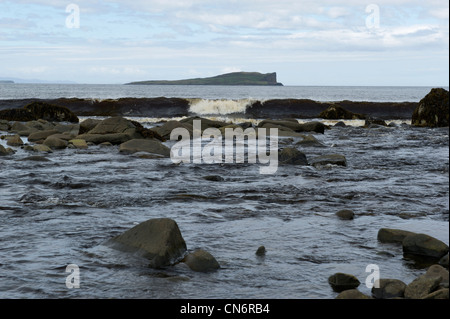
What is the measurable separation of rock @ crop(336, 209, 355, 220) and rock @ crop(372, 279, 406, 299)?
3.07 m

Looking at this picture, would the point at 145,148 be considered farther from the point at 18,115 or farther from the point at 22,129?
the point at 18,115

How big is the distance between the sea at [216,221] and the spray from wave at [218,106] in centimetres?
2727

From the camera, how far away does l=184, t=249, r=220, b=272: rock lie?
18.9 feet

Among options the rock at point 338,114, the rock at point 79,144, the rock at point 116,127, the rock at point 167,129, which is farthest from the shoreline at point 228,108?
the rock at point 79,144

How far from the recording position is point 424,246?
6254mm

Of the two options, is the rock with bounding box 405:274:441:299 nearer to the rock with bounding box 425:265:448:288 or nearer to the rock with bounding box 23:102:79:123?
the rock with bounding box 425:265:448:288

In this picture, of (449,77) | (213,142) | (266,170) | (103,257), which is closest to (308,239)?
(103,257)

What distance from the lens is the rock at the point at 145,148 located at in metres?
16.3

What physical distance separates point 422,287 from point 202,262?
224cm

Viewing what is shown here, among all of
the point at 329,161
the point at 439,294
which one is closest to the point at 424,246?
the point at 439,294

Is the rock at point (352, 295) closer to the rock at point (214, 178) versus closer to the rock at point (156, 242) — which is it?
the rock at point (156, 242)

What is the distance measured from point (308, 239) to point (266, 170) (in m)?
6.38

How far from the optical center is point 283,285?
17.4ft
